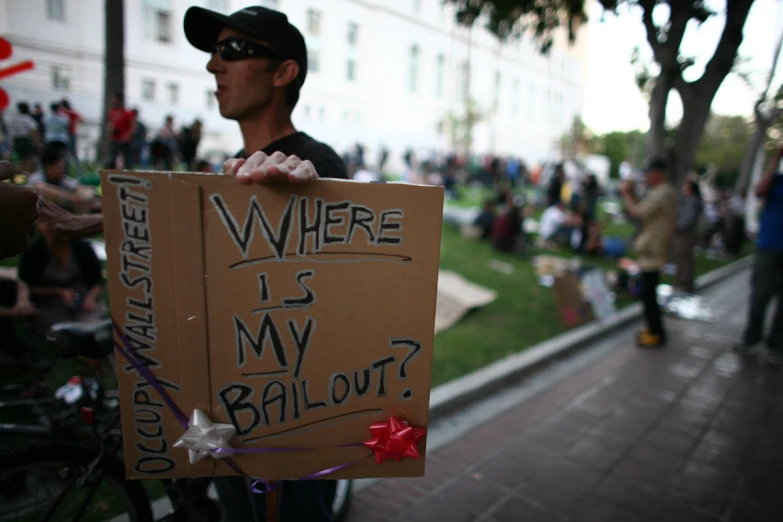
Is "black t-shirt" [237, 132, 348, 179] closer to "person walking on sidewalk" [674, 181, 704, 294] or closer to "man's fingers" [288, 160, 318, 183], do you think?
"man's fingers" [288, 160, 318, 183]

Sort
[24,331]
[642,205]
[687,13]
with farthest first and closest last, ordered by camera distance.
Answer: [642,205]
[687,13]
[24,331]

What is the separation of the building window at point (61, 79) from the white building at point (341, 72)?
0.06ft

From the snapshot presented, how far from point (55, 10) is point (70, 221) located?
4.98 meters

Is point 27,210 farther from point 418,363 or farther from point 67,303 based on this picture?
point 67,303

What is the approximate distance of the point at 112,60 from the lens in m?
6.30

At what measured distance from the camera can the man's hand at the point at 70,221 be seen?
5.44ft

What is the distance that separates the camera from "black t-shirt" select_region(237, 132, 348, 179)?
1.71 metres

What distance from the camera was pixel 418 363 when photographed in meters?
1.36

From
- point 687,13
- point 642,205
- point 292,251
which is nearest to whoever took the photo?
point 292,251

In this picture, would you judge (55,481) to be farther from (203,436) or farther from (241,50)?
(241,50)

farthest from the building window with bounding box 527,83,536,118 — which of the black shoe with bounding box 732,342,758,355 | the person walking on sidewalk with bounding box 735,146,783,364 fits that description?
the person walking on sidewalk with bounding box 735,146,783,364

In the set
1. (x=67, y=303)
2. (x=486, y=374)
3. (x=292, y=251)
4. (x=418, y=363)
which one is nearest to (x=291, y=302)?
(x=292, y=251)

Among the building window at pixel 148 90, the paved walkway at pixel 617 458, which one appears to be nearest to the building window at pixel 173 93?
the building window at pixel 148 90

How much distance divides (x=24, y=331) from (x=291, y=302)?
3814 millimetres
